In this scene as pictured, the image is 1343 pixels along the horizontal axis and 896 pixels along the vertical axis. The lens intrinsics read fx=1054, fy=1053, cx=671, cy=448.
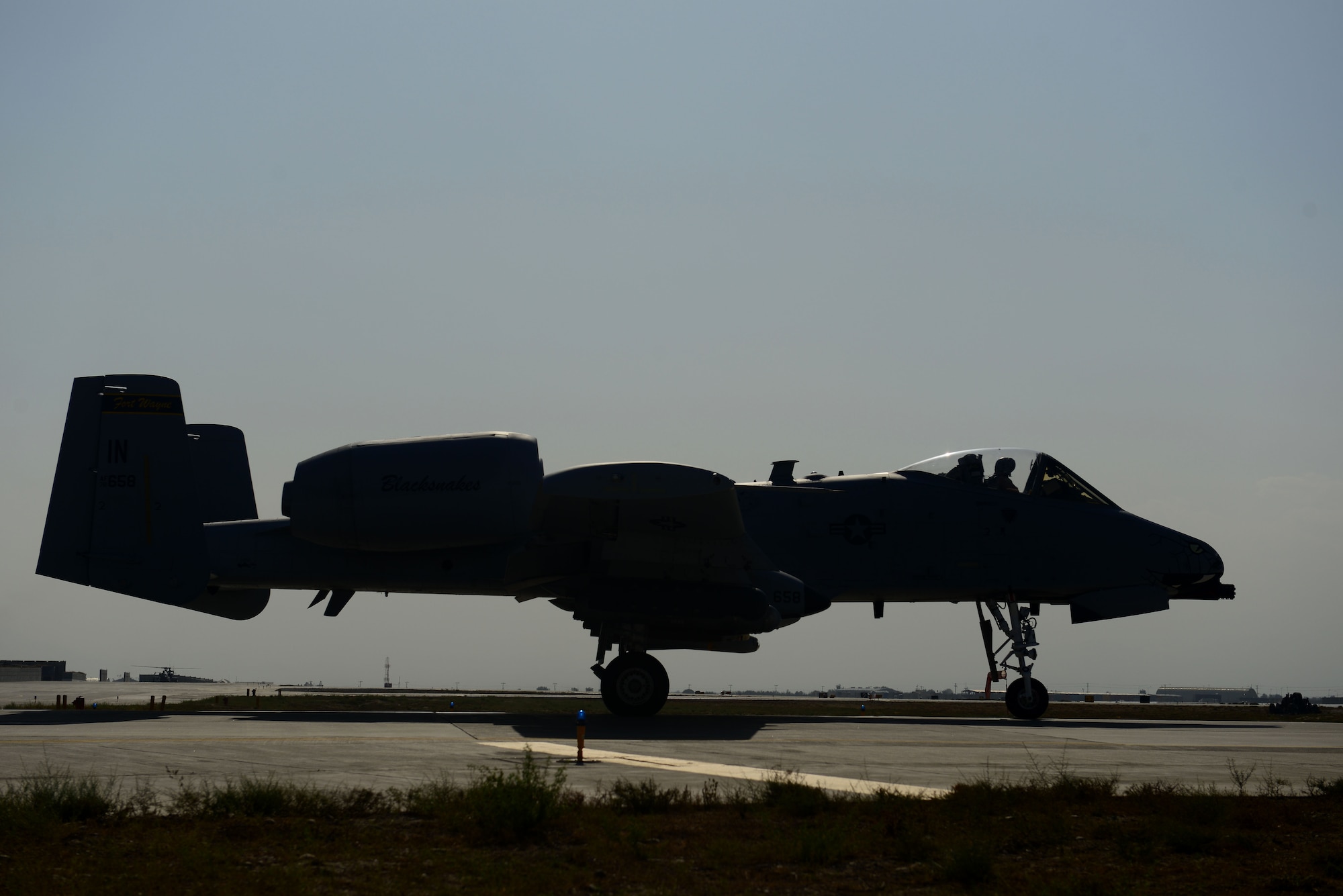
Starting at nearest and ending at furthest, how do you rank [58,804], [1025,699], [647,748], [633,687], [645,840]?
[645,840] < [58,804] < [647,748] < [633,687] < [1025,699]

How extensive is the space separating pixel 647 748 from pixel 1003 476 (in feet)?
32.4

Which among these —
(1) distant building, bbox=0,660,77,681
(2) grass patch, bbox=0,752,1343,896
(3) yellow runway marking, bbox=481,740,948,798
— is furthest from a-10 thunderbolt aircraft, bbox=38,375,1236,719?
(1) distant building, bbox=0,660,77,681

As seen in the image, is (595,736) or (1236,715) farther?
(1236,715)

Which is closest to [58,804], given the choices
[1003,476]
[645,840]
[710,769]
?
[645,840]

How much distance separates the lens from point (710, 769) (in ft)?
34.0

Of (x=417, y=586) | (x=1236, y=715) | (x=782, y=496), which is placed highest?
(x=782, y=496)

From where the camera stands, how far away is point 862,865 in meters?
6.32

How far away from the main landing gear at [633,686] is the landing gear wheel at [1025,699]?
6.67 m

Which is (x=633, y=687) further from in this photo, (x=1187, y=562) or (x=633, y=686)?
(x=1187, y=562)

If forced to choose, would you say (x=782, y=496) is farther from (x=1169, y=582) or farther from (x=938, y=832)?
(x=938, y=832)

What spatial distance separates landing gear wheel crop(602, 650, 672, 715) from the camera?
1672 centimetres

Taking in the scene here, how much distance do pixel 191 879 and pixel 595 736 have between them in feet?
28.1

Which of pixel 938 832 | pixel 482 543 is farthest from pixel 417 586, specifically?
pixel 938 832

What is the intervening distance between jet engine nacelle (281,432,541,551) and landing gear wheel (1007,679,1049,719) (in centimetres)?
940
